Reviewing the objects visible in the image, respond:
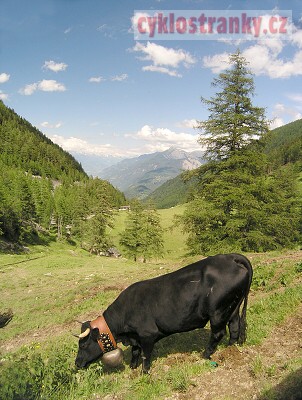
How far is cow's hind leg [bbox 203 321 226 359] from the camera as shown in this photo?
712 cm

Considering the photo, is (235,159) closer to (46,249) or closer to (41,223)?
(46,249)

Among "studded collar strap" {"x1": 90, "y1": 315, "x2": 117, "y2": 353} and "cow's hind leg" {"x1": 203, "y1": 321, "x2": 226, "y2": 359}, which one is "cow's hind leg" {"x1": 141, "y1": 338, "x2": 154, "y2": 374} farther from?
"cow's hind leg" {"x1": 203, "y1": 321, "x2": 226, "y2": 359}

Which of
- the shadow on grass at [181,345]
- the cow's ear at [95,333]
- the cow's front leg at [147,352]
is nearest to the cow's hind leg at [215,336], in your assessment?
the shadow on grass at [181,345]

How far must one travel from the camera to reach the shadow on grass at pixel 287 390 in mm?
5047

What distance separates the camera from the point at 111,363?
7.29 metres

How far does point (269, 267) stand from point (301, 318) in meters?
5.22

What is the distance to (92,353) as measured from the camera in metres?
7.36

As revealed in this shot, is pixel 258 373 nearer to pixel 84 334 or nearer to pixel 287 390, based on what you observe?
pixel 287 390

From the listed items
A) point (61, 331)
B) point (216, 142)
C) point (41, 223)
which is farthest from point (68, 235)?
point (61, 331)

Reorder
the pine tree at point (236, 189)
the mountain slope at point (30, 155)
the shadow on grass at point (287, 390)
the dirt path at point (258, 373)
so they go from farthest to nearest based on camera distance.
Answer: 1. the mountain slope at point (30, 155)
2. the pine tree at point (236, 189)
3. the dirt path at point (258, 373)
4. the shadow on grass at point (287, 390)

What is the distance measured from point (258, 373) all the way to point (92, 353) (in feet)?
12.7

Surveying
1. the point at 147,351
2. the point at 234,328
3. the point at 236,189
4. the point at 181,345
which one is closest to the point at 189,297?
the point at 234,328

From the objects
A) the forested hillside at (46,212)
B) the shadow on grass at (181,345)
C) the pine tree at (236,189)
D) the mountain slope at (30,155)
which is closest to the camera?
the shadow on grass at (181,345)

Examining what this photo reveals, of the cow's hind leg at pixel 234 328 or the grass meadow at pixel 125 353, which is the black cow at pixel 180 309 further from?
the grass meadow at pixel 125 353
